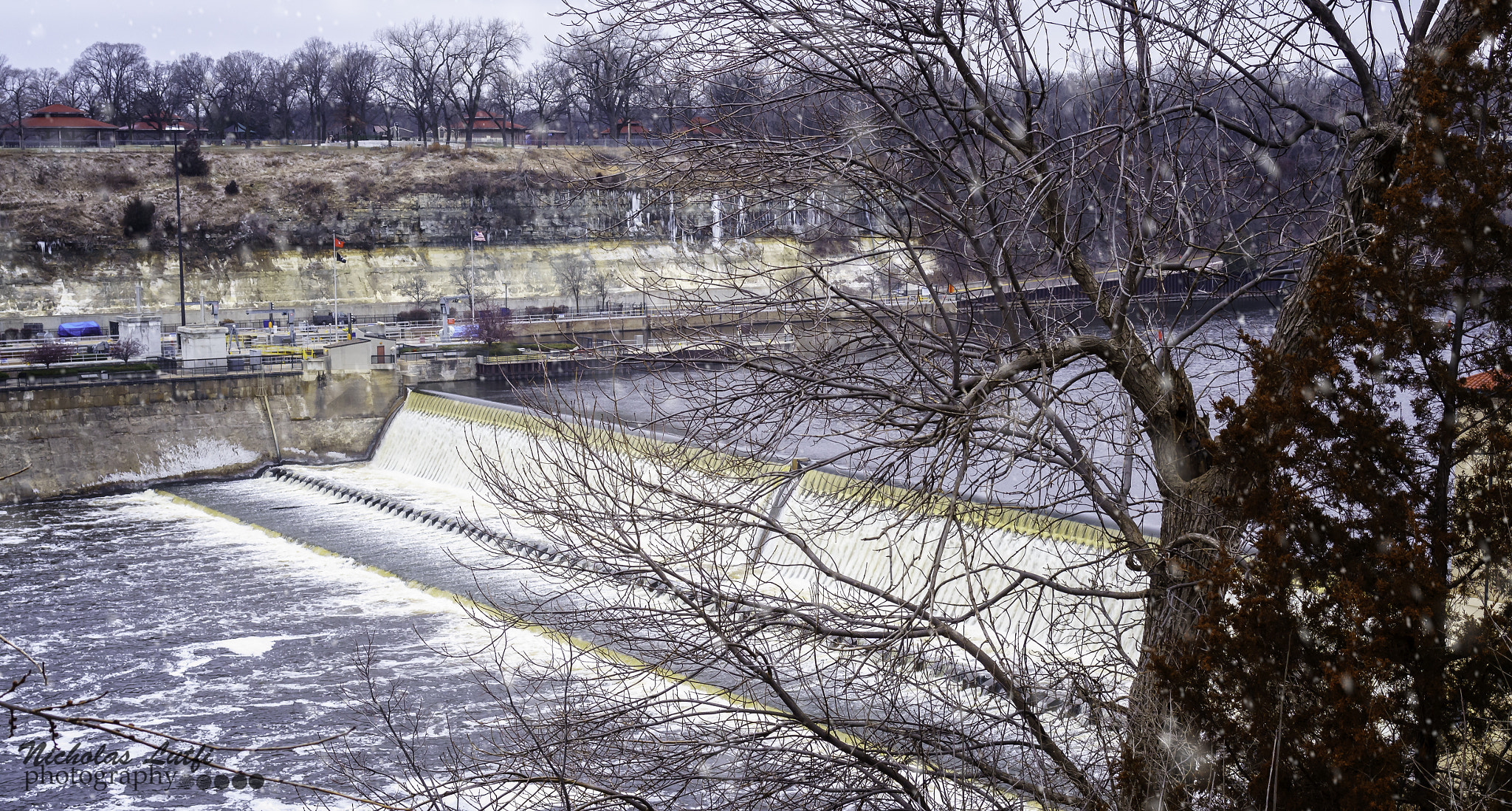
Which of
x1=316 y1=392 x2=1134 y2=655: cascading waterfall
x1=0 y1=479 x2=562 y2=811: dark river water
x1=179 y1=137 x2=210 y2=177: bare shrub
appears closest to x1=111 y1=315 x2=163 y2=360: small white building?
x1=316 y1=392 x2=1134 y2=655: cascading waterfall

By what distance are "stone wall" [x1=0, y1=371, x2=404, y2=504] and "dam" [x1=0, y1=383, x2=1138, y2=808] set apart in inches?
54.7

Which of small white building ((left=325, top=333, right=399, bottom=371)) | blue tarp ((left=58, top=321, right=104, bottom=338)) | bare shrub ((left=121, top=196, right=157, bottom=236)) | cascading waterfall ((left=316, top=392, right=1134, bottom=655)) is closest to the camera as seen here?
cascading waterfall ((left=316, top=392, right=1134, bottom=655))

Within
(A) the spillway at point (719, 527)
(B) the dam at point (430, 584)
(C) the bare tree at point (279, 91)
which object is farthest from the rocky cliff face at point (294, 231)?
(B) the dam at point (430, 584)

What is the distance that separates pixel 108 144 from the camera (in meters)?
68.7

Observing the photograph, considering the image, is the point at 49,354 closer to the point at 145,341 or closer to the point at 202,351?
the point at 145,341

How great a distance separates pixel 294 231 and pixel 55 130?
1820 centimetres

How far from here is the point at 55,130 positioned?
70.5 m

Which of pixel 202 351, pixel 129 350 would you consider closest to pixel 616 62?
pixel 202 351

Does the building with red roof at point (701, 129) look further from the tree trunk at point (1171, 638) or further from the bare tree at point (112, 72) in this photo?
the bare tree at point (112, 72)

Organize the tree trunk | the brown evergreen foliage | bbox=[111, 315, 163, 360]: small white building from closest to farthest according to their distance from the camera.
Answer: the brown evergreen foliage < the tree trunk < bbox=[111, 315, 163, 360]: small white building

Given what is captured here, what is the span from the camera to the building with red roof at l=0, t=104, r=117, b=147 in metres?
68.9

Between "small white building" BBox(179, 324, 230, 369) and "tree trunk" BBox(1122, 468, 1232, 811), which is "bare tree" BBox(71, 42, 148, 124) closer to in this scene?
"small white building" BBox(179, 324, 230, 369)

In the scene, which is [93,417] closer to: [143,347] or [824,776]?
[143,347]

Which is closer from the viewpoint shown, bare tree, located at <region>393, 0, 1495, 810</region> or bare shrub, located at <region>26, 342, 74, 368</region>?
bare tree, located at <region>393, 0, 1495, 810</region>
